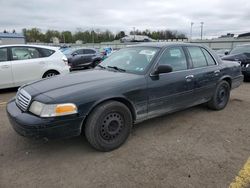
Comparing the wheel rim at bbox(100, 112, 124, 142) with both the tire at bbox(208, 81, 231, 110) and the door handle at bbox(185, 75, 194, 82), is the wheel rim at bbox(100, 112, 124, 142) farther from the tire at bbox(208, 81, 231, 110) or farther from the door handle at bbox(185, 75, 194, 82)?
the tire at bbox(208, 81, 231, 110)

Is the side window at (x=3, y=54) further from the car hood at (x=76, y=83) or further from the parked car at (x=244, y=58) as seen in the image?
the parked car at (x=244, y=58)

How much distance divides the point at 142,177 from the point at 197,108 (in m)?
3.12

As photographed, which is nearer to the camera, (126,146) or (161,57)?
(126,146)

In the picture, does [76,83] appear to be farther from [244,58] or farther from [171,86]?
[244,58]

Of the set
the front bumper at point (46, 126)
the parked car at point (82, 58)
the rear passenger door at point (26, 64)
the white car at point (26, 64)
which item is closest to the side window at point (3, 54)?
the white car at point (26, 64)

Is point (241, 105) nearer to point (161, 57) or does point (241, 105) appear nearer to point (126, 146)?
point (161, 57)

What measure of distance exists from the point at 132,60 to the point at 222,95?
2500 millimetres

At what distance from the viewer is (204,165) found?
295 cm

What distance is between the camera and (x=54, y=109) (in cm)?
283

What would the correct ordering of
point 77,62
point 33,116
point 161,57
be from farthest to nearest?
point 77,62 < point 161,57 < point 33,116

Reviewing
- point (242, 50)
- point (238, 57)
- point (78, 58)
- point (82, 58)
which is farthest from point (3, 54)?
point (242, 50)

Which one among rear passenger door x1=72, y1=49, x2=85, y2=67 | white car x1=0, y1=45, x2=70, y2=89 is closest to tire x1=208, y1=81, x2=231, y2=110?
white car x1=0, y1=45, x2=70, y2=89

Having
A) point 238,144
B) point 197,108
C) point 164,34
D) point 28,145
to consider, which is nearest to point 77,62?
point 197,108

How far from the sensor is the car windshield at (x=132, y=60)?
12.6ft
